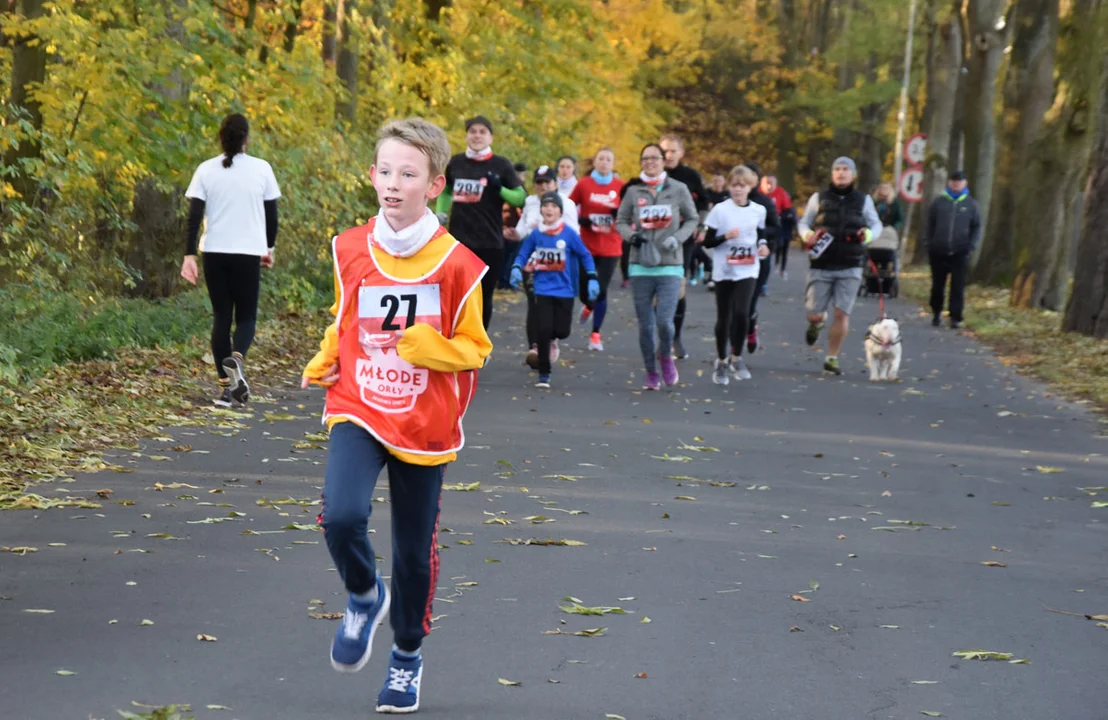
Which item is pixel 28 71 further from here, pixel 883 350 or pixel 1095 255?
pixel 1095 255

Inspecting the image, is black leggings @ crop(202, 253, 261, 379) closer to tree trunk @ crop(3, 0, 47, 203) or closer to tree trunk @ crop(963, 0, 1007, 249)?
tree trunk @ crop(3, 0, 47, 203)

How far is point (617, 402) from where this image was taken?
529 inches

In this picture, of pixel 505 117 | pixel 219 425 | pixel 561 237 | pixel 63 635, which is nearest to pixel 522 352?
pixel 561 237

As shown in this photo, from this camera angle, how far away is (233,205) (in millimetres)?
11469

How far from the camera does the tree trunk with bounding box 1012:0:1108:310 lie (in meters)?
25.4

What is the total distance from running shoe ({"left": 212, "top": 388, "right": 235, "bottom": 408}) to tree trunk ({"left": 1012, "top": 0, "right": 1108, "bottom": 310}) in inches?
671

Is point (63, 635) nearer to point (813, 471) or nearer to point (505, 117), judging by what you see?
point (813, 471)

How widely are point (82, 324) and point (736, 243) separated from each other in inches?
230

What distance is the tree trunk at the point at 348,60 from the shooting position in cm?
2408

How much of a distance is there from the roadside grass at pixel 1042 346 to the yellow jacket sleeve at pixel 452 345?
1043 cm

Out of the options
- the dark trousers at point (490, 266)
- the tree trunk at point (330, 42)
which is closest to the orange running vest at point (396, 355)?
the dark trousers at point (490, 266)

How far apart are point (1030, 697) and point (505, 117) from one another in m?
25.6

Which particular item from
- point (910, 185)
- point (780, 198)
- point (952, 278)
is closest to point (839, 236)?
point (952, 278)

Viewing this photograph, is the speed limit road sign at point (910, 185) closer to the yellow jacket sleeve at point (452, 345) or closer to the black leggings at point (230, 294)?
the black leggings at point (230, 294)
